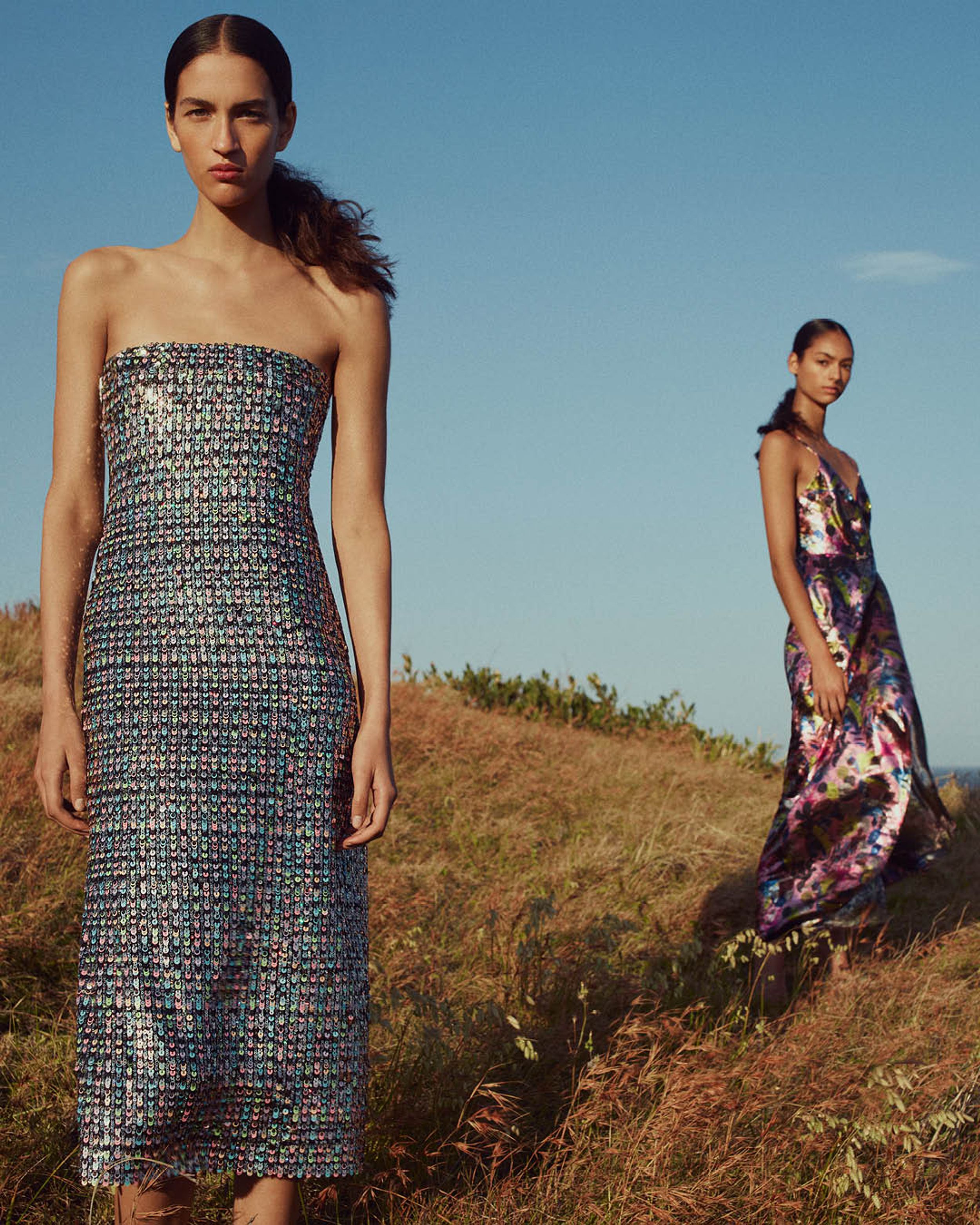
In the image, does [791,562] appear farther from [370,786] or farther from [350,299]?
[370,786]

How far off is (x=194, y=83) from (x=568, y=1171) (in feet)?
8.35

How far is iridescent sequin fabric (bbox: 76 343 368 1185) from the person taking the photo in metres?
2.33

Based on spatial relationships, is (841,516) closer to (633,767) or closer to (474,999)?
(474,999)

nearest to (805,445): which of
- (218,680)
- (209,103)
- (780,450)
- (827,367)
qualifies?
(780,450)

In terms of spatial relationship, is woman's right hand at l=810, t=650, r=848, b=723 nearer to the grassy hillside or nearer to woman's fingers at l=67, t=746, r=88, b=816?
the grassy hillside

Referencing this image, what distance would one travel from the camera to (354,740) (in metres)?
2.53

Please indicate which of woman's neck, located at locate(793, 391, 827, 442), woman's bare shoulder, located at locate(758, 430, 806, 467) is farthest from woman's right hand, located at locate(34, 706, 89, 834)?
woman's neck, located at locate(793, 391, 827, 442)

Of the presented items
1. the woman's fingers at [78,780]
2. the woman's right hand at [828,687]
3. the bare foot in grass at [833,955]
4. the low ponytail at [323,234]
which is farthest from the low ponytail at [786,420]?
the woman's fingers at [78,780]

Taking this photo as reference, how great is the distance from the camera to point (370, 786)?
2498mm

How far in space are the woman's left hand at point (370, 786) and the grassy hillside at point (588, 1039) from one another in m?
0.81

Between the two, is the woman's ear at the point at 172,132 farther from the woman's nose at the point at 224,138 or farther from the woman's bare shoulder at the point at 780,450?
the woman's bare shoulder at the point at 780,450

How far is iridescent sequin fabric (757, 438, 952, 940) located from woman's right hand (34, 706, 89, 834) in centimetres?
344

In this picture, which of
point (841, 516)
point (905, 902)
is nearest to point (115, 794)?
point (841, 516)

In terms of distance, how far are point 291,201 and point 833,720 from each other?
3.31 meters
